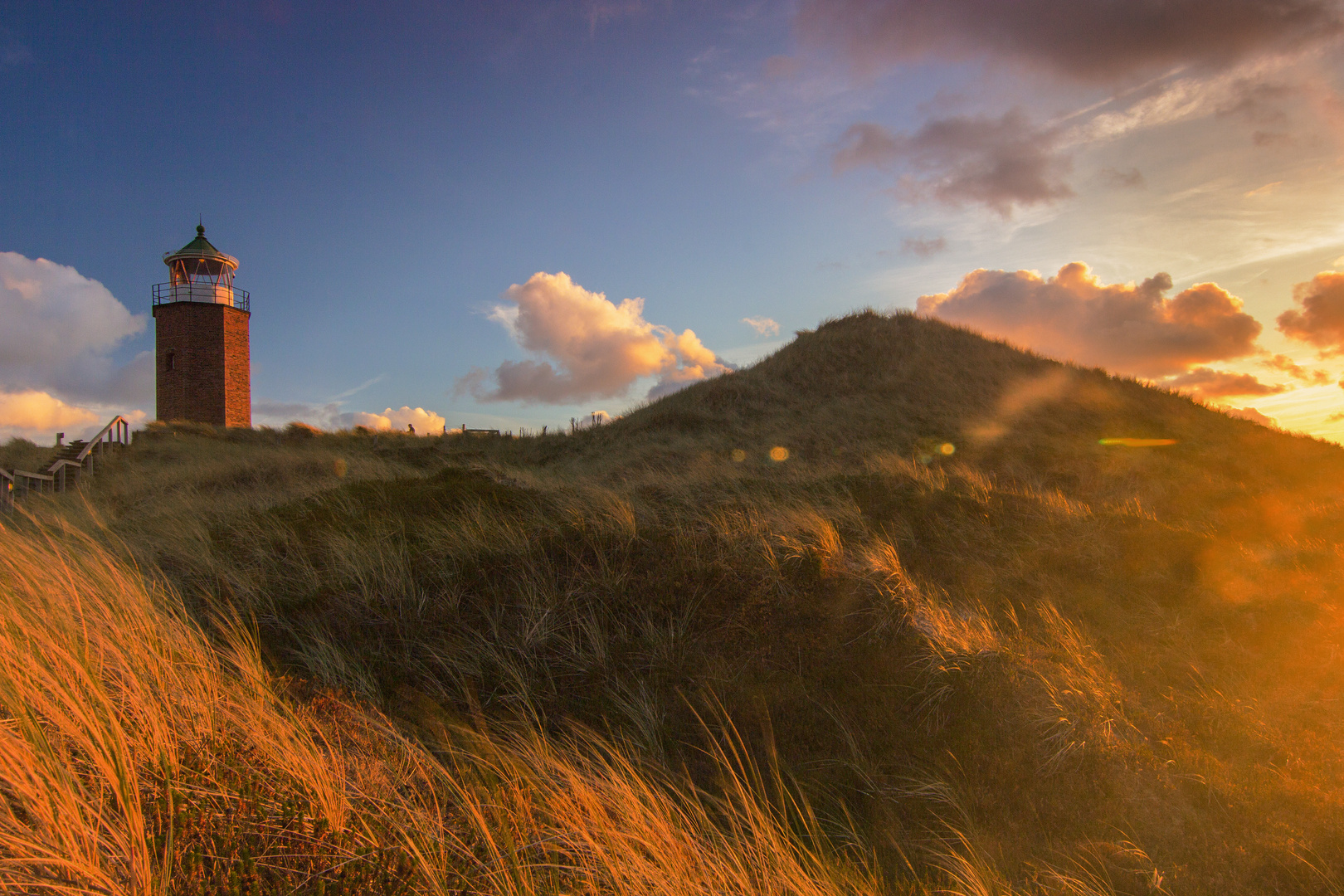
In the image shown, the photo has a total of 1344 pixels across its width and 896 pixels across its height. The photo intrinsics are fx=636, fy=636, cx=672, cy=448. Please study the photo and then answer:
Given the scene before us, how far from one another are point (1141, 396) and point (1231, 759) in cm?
2683

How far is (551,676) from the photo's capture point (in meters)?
5.63

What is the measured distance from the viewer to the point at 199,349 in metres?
33.4

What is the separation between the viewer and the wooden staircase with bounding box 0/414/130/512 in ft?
52.5

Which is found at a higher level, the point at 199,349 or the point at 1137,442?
the point at 199,349

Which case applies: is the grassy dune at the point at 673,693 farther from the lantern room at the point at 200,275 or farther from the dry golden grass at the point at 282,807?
the lantern room at the point at 200,275

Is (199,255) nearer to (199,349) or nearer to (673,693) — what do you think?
(199,349)

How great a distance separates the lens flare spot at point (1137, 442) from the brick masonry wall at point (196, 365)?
4022 cm

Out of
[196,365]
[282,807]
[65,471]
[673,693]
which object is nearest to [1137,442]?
[673,693]

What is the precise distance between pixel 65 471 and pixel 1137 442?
116 feet

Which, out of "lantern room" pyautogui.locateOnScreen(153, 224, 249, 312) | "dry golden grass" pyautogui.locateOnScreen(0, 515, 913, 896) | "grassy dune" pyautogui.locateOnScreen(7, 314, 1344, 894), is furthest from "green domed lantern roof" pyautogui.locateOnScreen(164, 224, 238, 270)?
"dry golden grass" pyautogui.locateOnScreen(0, 515, 913, 896)

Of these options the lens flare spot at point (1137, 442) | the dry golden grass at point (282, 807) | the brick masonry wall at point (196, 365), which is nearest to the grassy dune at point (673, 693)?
the dry golden grass at point (282, 807)

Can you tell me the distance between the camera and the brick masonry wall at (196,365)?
32906 mm

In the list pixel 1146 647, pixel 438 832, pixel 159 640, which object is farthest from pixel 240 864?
pixel 1146 647

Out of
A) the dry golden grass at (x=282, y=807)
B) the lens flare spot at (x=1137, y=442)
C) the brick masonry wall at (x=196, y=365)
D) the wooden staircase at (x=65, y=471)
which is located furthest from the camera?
the brick masonry wall at (x=196, y=365)
